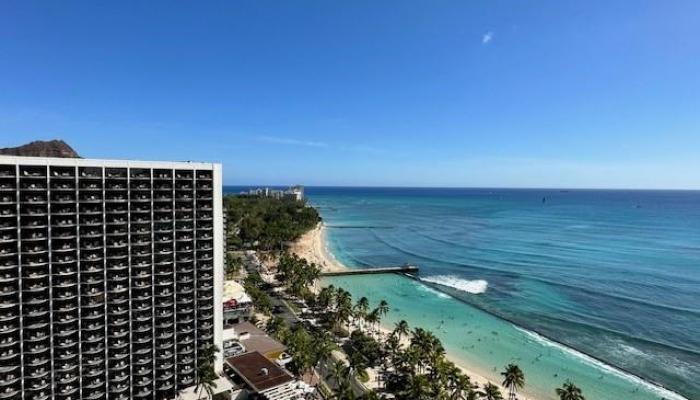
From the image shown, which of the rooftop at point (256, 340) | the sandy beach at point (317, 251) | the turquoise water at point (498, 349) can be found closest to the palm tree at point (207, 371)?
the rooftop at point (256, 340)

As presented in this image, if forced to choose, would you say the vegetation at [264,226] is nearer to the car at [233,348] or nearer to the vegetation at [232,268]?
the vegetation at [232,268]

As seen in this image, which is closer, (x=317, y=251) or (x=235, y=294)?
(x=235, y=294)

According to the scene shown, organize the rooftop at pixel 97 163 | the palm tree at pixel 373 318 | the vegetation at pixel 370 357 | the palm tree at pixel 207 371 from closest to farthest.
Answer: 1. the rooftop at pixel 97 163
2. the palm tree at pixel 207 371
3. the vegetation at pixel 370 357
4. the palm tree at pixel 373 318

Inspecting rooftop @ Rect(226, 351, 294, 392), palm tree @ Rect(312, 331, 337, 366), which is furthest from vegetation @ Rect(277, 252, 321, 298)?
rooftop @ Rect(226, 351, 294, 392)

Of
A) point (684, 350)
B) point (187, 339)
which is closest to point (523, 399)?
point (684, 350)

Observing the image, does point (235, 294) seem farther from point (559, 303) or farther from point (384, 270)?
point (559, 303)

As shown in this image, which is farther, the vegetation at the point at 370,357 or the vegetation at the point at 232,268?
the vegetation at the point at 232,268

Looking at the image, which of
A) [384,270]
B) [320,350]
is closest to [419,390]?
[320,350]
